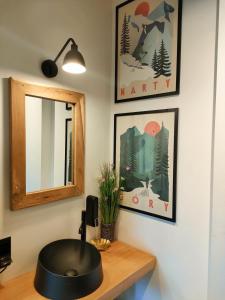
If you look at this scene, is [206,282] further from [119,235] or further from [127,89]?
[127,89]

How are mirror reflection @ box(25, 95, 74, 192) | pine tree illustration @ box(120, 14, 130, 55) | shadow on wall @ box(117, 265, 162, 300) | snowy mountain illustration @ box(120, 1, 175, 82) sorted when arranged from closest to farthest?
mirror reflection @ box(25, 95, 74, 192), snowy mountain illustration @ box(120, 1, 175, 82), shadow on wall @ box(117, 265, 162, 300), pine tree illustration @ box(120, 14, 130, 55)

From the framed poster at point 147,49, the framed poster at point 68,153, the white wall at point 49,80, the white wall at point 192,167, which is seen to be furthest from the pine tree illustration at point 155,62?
the framed poster at point 68,153

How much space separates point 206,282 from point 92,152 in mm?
1117

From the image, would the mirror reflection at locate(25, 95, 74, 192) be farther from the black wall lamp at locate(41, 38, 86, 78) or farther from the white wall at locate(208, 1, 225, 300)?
the white wall at locate(208, 1, 225, 300)

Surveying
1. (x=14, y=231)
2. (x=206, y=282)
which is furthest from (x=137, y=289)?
(x=14, y=231)

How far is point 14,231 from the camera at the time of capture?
135 cm

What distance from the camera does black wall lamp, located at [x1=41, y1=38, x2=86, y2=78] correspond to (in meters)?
1.29

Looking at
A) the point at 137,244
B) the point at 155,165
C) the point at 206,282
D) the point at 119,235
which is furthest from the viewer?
the point at 119,235

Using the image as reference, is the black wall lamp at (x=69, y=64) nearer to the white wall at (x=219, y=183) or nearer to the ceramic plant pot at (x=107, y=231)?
the white wall at (x=219, y=183)

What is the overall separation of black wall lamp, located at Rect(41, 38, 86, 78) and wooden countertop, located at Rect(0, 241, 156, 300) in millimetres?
1217

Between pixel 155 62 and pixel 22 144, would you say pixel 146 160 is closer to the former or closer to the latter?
pixel 155 62

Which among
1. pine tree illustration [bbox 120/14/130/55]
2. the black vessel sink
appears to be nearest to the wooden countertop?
the black vessel sink

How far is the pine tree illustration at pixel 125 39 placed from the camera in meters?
1.77

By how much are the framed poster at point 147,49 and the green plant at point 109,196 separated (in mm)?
612
